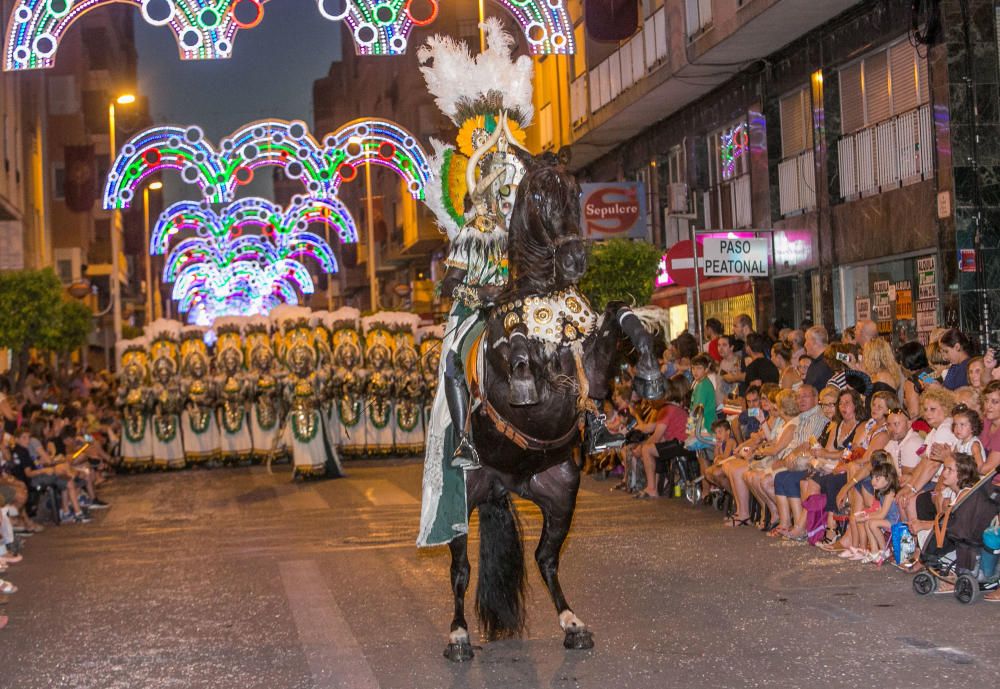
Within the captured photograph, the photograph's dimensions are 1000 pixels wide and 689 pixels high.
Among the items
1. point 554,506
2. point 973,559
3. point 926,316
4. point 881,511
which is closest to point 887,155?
point 926,316

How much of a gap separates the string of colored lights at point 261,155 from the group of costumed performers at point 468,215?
17418 millimetres

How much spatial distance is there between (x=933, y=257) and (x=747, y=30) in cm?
513

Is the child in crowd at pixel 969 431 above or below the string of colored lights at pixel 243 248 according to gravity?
below

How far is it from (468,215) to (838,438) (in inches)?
195

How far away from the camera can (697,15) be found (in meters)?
24.2

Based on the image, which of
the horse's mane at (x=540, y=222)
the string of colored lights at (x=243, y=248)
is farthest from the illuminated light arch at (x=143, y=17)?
the string of colored lights at (x=243, y=248)

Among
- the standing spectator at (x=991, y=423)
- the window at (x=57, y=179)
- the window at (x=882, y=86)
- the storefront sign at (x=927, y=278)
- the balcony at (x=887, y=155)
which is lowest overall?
the standing spectator at (x=991, y=423)

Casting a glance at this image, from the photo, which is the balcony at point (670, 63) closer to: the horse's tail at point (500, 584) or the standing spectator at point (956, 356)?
the standing spectator at point (956, 356)

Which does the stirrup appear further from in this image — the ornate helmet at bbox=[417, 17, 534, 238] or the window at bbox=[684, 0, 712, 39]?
the window at bbox=[684, 0, 712, 39]

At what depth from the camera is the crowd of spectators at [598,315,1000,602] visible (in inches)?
394

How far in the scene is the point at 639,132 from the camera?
101 ft

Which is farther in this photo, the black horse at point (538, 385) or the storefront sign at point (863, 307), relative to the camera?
the storefront sign at point (863, 307)

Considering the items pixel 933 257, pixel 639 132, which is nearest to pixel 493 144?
pixel 933 257

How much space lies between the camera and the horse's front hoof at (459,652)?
801cm
